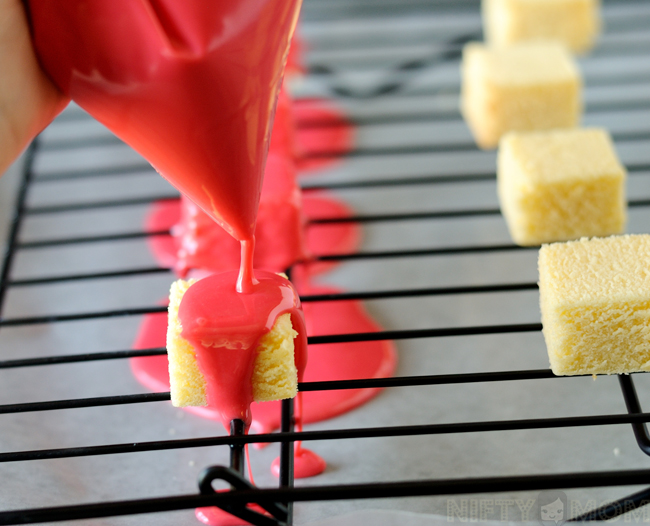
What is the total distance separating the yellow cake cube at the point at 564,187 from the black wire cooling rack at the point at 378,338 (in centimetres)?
5

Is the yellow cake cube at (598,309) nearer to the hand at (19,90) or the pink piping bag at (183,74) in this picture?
the pink piping bag at (183,74)

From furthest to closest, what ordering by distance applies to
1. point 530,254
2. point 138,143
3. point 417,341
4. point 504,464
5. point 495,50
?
point 495,50, point 530,254, point 417,341, point 504,464, point 138,143

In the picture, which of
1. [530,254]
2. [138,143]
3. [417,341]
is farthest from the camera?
[530,254]

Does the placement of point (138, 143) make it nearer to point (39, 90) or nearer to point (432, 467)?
point (39, 90)

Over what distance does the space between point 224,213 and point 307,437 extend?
0.68 ft

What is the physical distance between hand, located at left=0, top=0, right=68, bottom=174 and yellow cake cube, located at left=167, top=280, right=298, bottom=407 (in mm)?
198

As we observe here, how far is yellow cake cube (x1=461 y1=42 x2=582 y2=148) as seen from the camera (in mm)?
1129

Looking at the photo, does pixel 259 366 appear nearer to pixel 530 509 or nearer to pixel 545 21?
pixel 530 509

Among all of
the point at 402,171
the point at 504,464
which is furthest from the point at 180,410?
the point at 402,171

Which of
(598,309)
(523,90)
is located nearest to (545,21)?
(523,90)

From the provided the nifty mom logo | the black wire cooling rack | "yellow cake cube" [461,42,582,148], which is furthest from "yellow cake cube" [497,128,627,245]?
the nifty mom logo

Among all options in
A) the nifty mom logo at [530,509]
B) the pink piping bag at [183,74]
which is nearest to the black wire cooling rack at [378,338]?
the nifty mom logo at [530,509]

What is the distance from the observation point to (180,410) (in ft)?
2.91

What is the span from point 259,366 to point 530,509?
0.30 m
